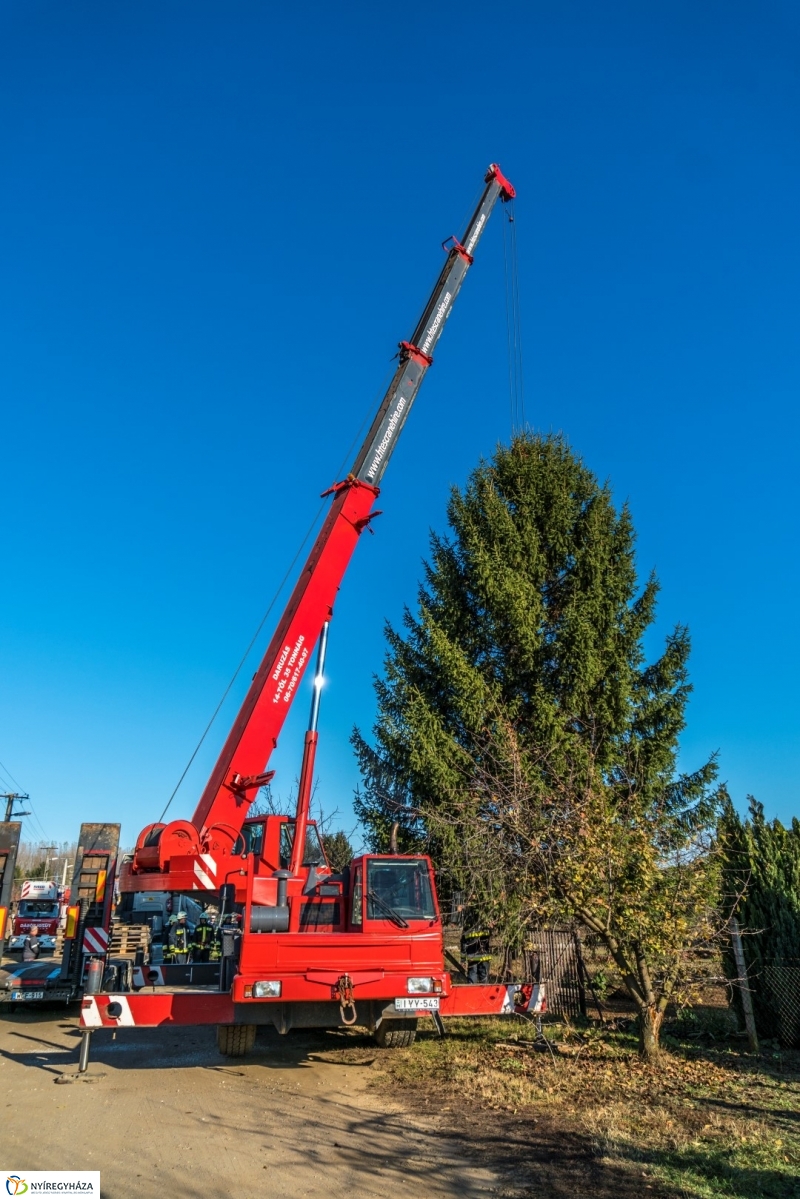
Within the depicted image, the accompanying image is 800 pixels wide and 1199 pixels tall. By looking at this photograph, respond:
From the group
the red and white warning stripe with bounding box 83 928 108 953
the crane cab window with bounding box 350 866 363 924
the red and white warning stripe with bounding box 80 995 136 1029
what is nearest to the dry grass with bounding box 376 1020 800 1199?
the crane cab window with bounding box 350 866 363 924

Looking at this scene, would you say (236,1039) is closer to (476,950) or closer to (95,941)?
(95,941)

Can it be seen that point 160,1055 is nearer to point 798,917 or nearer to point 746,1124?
point 746,1124

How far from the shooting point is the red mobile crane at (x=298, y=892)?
8.51 meters

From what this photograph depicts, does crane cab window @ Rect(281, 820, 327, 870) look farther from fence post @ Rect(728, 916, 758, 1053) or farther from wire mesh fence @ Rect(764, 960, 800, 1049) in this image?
wire mesh fence @ Rect(764, 960, 800, 1049)

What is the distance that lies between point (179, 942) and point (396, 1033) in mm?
6264

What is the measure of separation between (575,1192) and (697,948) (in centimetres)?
434

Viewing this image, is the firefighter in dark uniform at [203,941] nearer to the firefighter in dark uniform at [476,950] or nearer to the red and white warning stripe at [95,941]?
the red and white warning stripe at [95,941]

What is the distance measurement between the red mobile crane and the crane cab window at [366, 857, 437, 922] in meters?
0.01

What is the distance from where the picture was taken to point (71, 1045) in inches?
431

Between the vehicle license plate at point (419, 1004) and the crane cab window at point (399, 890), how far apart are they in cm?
93

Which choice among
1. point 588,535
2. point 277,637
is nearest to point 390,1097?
point 277,637

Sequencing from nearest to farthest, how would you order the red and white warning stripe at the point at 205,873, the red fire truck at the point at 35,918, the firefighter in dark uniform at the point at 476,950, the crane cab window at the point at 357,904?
1. the crane cab window at the point at 357,904
2. the red and white warning stripe at the point at 205,873
3. the firefighter in dark uniform at the point at 476,950
4. the red fire truck at the point at 35,918

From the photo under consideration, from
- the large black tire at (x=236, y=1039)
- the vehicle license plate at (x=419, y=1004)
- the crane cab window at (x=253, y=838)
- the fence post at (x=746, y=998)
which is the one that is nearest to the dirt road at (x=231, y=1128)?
the large black tire at (x=236, y=1039)

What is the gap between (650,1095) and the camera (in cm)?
769
